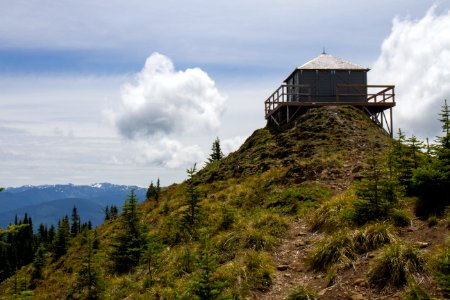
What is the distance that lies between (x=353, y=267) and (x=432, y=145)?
5.50 m

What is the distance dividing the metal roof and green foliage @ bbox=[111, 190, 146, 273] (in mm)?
22541

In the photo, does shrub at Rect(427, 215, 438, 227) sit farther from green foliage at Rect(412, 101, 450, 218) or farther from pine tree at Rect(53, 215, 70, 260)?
pine tree at Rect(53, 215, 70, 260)

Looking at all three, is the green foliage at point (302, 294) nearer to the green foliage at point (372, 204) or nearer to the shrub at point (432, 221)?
the green foliage at point (372, 204)

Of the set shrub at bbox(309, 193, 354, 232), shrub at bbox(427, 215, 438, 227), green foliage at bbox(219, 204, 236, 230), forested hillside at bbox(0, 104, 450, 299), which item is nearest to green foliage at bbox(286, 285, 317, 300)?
forested hillside at bbox(0, 104, 450, 299)

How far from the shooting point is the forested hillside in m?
9.77

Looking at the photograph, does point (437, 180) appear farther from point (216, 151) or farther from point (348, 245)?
point (216, 151)

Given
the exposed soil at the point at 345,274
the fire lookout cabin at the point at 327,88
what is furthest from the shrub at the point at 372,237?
the fire lookout cabin at the point at 327,88

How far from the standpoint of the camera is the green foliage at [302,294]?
9.73 meters

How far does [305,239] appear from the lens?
13992 mm

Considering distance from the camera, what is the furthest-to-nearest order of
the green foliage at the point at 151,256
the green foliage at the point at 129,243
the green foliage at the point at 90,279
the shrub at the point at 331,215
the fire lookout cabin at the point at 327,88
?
the fire lookout cabin at the point at 327,88 → the green foliage at the point at 129,243 → the green foliage at the point at 90,279 → the green foliage at the point at 151,256 → the shrub at the point at 331,215

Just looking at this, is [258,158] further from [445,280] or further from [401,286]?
[445,280]

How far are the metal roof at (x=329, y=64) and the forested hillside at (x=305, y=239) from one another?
1211 cm

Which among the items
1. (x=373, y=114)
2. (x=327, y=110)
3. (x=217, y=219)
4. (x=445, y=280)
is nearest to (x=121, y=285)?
(x=217, y=219)

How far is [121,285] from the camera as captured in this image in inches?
600
